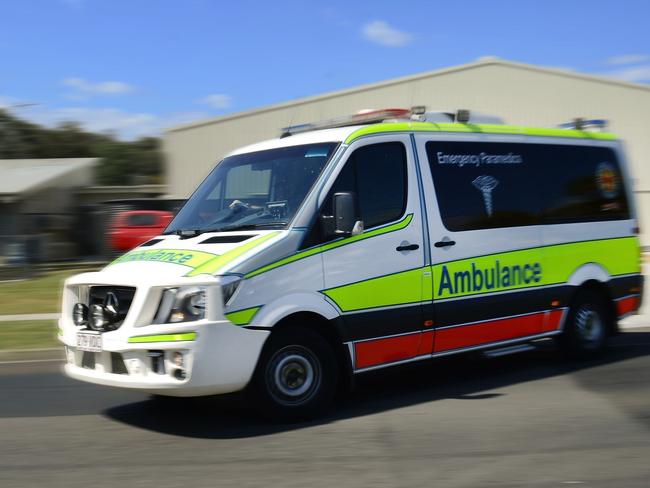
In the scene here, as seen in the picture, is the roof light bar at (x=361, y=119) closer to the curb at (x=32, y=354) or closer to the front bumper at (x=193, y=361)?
the front bumper at (x=193, y=361)

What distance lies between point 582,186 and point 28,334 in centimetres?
786

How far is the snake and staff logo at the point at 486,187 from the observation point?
7.64 metres

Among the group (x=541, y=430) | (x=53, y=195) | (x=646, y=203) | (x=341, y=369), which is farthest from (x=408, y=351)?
(x=646, y=203)

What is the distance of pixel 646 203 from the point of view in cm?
2919

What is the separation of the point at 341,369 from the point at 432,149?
7.08 ft

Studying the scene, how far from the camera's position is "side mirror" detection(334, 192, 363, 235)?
246 inches

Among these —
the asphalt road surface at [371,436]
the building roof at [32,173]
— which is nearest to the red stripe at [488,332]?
the asphalt road surface at [371,436]

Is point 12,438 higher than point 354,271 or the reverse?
the reverse

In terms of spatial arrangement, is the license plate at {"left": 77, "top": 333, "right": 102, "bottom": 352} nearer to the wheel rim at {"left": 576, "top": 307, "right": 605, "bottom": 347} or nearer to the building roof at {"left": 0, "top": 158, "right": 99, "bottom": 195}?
the wheel rim at {"left": 576, "top": 307, "right": 605, "bottom": 347}

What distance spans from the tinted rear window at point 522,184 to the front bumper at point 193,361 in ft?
7.74

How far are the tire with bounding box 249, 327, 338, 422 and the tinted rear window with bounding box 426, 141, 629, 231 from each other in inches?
70.1

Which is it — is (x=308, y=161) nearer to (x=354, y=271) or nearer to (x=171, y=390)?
(x=354, y=271)

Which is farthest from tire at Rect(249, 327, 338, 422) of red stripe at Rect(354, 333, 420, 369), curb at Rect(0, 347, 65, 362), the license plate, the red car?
the red car

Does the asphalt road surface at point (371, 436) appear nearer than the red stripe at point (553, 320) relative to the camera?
Yes
